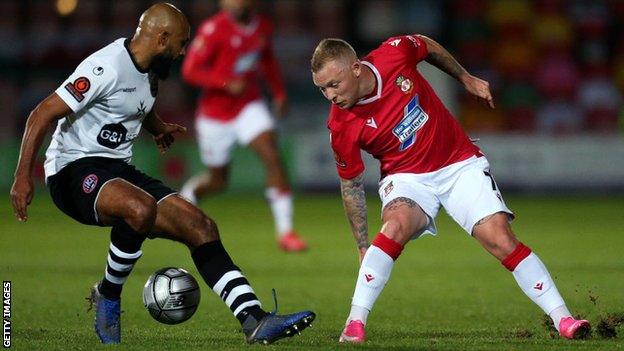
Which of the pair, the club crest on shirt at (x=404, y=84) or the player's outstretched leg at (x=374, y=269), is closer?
the player's outstretched leg at (x=374, y=269)

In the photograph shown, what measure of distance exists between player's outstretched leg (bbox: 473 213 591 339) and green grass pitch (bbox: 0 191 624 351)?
0.20 metres

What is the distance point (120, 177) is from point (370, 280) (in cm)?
152

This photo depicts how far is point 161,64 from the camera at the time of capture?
6.74 m

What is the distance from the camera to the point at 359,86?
6.58 m

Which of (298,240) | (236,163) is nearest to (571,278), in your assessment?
(298,240)

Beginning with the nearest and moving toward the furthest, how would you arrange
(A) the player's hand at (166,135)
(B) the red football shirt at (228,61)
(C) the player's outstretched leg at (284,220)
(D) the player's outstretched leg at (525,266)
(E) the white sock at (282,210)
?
(D) the player's outstretched leg at (525,266), (A) the player's hand at (166,135), (C) the player's outstretched leg at (284,220), (E) the white sock at (282,210), (B) the red football shirt at (228,61)

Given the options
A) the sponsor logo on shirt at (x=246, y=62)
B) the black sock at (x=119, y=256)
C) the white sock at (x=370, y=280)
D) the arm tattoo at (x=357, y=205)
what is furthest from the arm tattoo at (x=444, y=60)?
the sponsor logo on shirt at (x=246, y=62)

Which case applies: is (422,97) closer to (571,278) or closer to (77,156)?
(77,156)

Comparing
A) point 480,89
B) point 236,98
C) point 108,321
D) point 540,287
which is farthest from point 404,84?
point 236,98

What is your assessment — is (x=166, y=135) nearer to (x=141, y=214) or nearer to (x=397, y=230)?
(x=141, y=214)

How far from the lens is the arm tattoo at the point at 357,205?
6723 millimetres

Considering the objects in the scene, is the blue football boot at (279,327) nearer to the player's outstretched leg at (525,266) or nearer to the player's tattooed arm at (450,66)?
the player's outstretched leg at (525,266)

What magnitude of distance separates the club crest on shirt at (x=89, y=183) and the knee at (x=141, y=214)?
321 mm

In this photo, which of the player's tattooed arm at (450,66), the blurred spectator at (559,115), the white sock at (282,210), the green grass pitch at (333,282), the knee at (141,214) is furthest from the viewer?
the blurred spectator at (559,115)
